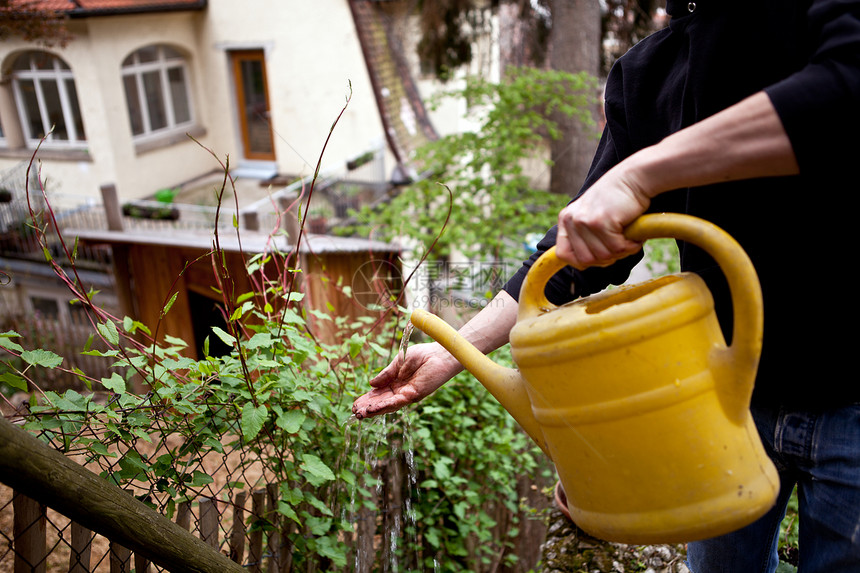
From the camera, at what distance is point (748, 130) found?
36.4 inches

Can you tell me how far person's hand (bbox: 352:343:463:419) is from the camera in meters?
1.52

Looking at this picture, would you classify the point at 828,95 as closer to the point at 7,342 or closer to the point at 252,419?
the point at 252,419

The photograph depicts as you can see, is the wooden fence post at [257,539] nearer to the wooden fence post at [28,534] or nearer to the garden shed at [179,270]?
the wooden fence post at [28,534]

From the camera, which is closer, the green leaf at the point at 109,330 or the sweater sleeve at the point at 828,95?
the sweater sleeve at the point at 828,95

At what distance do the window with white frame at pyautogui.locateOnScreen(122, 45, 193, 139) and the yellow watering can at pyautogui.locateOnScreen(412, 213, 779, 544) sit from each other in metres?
11.9

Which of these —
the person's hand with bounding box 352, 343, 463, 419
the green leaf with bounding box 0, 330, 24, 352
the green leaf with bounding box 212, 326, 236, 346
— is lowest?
the person's hand with bounding box 352, 343, 463, 419

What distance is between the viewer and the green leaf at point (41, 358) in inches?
55.5

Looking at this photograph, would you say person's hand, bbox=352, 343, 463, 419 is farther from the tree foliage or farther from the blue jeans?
the tree foliage

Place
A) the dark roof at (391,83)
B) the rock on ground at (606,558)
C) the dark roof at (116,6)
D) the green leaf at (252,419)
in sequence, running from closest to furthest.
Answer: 1. the green leaf at (252,419)
2. the rock on ground at (606,558)
3. the dark roof at (116,6)
4. the dark roof at (391,83)

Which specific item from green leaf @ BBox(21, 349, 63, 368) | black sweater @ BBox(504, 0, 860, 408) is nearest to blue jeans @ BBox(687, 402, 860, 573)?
black sweater @ BBox(504, 0, 860, 408)

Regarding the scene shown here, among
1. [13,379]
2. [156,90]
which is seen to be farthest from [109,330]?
[156,90]

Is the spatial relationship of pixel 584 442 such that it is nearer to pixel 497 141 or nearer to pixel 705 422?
pixel 705 422

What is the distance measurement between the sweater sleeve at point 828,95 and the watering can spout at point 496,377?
594 mm

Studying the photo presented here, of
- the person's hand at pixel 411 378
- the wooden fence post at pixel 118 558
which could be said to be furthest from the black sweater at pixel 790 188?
the wooden fence post at pixel 118 558
